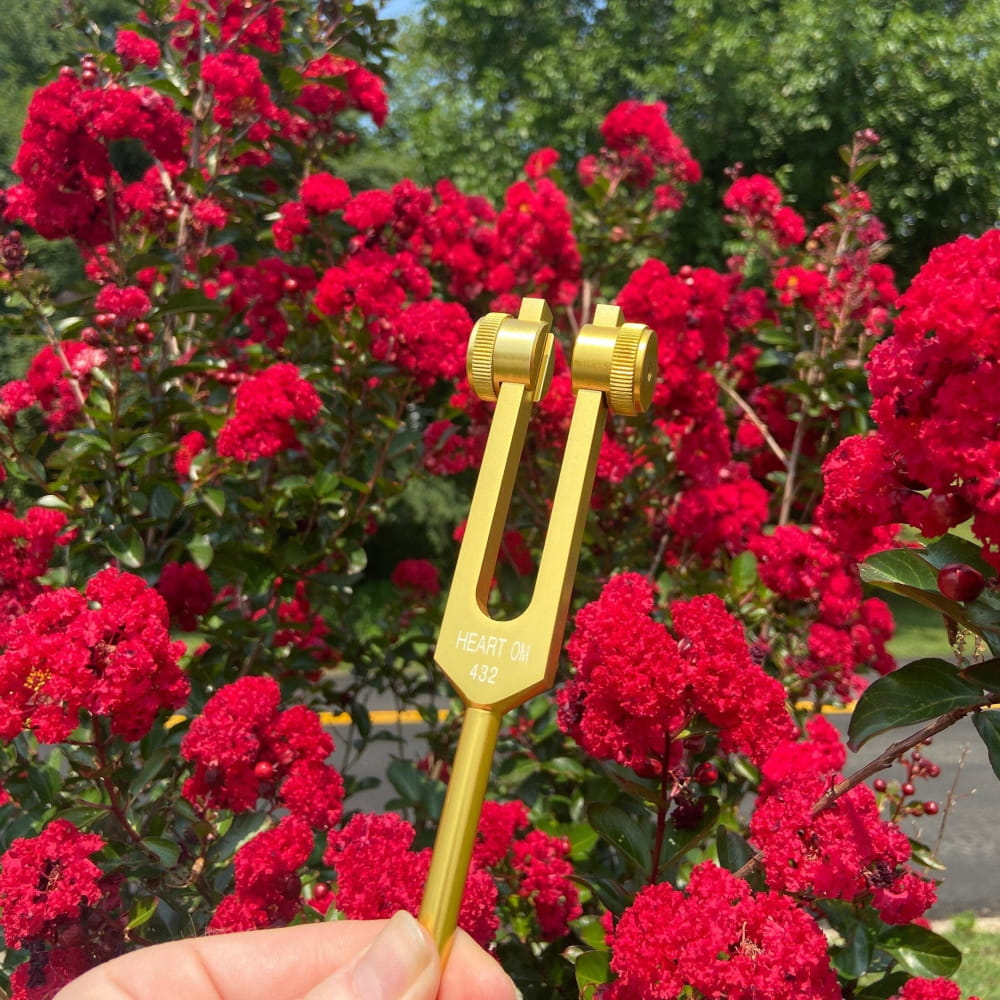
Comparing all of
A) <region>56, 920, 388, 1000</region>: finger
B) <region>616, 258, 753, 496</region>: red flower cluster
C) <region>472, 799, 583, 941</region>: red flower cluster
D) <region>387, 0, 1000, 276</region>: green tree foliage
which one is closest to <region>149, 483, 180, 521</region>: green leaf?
<region>472, 799, 583, 941</region>: red flower cluster

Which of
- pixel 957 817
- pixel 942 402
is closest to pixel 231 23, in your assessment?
pixel 942 402

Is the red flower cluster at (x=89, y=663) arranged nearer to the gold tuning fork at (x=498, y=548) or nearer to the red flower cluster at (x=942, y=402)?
the gold tuning fork at (x=498, y=548)

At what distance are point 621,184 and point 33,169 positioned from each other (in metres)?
2.27

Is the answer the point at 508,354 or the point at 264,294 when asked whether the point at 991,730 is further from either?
the point at 264,294

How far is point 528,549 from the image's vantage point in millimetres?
2701

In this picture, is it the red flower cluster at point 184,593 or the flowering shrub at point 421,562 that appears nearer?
the flowering shrub at point 421,562

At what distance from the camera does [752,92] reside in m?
9.78

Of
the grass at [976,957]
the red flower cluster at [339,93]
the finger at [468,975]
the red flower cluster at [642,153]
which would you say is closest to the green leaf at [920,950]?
the finger at [468,975]

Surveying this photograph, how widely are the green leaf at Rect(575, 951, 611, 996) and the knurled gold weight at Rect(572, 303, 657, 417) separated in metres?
0.82

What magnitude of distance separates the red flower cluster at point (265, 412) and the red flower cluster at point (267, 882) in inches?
33.1

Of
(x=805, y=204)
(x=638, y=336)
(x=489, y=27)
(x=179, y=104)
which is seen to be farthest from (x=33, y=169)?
(x=489, y=27)

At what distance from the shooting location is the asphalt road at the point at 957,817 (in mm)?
3943

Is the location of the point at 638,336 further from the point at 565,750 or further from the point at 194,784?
the point at 565,750

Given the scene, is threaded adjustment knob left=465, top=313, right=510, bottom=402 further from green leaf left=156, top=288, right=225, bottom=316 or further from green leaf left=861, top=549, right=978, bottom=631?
green leaf left=156, top=288, right=225, bottom=316
